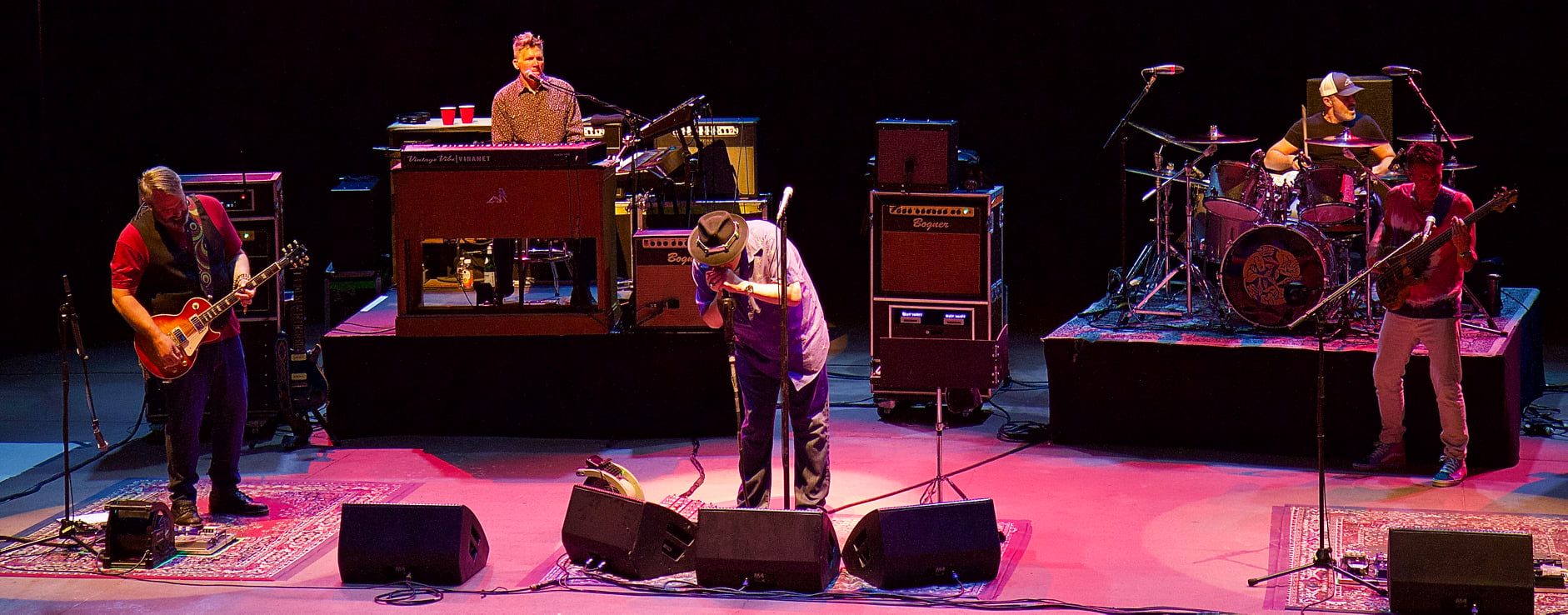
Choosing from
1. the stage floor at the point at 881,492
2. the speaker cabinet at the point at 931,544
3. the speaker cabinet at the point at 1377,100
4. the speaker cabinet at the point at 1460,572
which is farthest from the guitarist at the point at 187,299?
the speaker cabinet at the point at 1377,100

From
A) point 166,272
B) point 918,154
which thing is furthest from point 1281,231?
point 166,272

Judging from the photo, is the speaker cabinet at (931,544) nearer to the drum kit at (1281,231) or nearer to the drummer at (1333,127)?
the drum kit at (1281,231)

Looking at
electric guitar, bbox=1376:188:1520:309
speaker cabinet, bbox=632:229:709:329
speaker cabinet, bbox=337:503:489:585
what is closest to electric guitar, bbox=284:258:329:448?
speaker cabinet, bbox=632:229:709:329

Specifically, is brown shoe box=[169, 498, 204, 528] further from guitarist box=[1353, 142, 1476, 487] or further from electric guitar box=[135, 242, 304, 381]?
guitarist box=[1353, 142, 1476, 487]

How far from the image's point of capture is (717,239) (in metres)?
6.62

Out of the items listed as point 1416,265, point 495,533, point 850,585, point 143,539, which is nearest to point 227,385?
point 143,539

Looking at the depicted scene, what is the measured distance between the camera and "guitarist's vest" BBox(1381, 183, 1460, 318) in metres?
7.44

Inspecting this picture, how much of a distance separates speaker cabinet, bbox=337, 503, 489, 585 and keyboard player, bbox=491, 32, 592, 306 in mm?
2884

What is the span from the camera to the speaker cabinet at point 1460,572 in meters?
5.57

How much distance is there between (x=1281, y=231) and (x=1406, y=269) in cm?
127

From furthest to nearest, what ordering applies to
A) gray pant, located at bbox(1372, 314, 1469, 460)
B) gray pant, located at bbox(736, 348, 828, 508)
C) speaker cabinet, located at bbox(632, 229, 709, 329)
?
speaker cabinet, located at bbox(632, 229, 709, 329) < gray pant, located at bbox(1372, 314, 1469, 460) < gray pant, located at bbox(736, 348, 828, 508)

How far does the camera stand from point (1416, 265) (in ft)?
24.5

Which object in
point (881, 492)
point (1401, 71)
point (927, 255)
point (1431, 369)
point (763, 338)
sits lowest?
point (881, 492)

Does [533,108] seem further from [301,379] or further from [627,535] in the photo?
[627,535]
